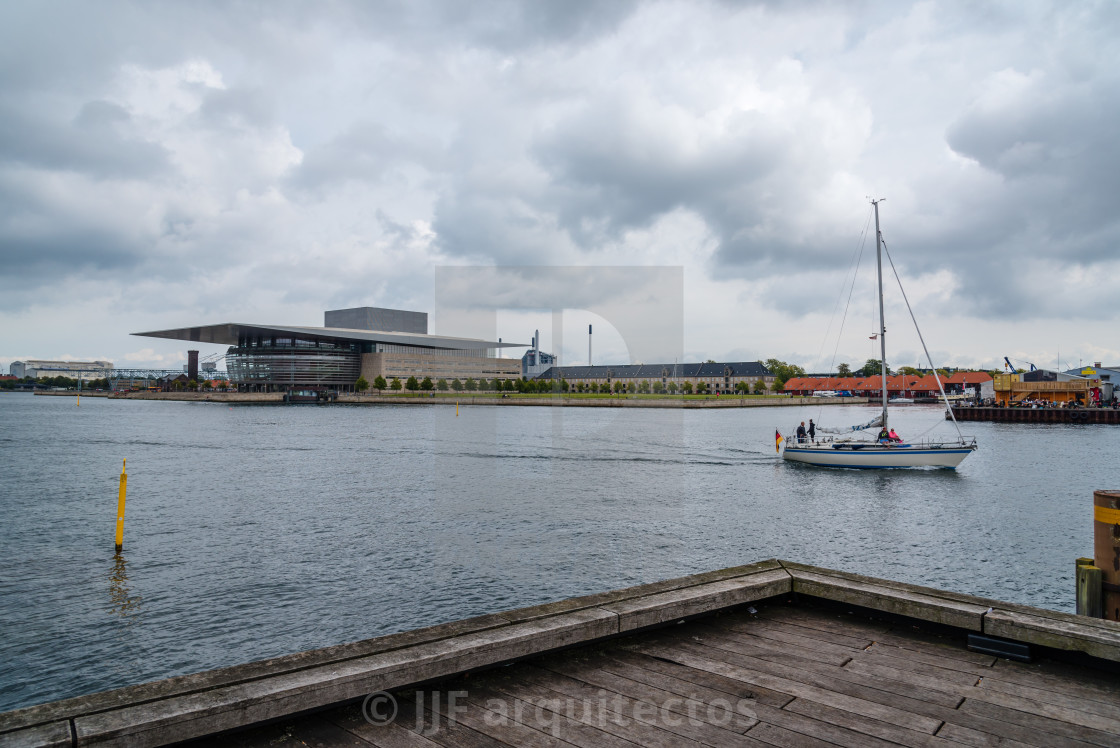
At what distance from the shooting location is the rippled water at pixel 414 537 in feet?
36.4

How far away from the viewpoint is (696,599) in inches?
182

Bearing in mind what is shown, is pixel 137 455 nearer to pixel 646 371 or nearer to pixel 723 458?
pixel 723 458

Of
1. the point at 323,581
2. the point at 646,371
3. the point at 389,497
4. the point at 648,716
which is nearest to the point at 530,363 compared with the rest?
the point at 646,371

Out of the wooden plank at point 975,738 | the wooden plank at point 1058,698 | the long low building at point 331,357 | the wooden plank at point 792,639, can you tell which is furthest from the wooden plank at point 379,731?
the long low building at point 331,357

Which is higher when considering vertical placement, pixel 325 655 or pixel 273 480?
pixel 325 655

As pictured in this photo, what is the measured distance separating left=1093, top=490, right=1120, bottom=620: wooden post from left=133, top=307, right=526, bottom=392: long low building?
14203 centimetres

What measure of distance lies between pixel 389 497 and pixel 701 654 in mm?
21776

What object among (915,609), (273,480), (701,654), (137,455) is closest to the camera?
(701,654)

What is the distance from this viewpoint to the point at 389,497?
24.5 metres

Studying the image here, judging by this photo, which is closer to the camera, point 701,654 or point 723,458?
point 701,654

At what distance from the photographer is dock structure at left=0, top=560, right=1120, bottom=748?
3.09m

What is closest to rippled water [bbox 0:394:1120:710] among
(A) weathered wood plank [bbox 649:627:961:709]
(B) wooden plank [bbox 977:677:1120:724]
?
(A) weathered wood plank [bbox 649:627:961:709]

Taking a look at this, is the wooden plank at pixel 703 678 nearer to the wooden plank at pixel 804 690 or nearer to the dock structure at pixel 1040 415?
the wooden plank at pixel 804 690

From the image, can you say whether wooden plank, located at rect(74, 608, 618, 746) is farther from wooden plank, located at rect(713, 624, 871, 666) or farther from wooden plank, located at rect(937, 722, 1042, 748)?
wooden plank, located at rect(937, 722, 1042, 748)
